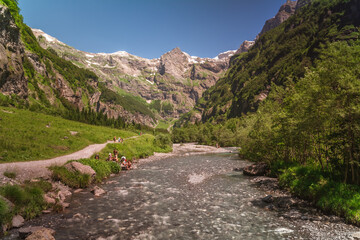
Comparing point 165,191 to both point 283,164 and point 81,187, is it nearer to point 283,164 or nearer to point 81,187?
point 81,187

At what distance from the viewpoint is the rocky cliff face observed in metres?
74.2

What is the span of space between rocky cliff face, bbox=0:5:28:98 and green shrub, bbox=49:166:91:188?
3075 inches

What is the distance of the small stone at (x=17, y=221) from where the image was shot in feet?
38.0

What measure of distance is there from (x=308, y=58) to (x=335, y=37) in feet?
73.5

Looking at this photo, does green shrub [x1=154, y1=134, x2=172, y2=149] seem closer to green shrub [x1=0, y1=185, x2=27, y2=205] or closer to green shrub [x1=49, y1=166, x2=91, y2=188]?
green shrub [x1=49, y1=166, x2=91, y2=188]

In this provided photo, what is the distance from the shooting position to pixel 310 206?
53.0 feet

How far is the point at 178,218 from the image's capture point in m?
14.3

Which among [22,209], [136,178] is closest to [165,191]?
[136,178]

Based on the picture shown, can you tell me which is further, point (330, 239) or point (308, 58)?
point (308, 58)

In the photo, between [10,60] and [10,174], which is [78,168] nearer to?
[10,174]

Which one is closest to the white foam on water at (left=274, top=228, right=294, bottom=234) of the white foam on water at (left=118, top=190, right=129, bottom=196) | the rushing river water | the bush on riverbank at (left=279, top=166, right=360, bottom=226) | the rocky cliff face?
the rushing river water

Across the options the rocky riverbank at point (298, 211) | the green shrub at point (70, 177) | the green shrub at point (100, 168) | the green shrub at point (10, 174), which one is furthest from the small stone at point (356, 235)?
the green shrub at point (10, 174)

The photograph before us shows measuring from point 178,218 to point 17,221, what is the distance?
1062 cm

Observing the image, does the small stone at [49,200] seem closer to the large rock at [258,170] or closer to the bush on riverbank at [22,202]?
the bush on riverbank at [22,202]
